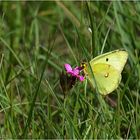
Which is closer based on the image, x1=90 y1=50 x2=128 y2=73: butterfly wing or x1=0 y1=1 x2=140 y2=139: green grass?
x1=0 y1=1 x2=140 y2=139: green grass

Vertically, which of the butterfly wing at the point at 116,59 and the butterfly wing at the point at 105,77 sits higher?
the butterfly wing at the point at 116,59

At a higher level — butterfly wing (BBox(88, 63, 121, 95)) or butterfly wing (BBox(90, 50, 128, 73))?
butterfly wing (BBox(90, 50, 128, 73))

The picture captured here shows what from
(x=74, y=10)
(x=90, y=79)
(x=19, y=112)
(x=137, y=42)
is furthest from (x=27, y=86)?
(x=74, y=10)

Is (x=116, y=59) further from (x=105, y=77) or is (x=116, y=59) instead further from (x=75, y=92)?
(x=75, y=92)

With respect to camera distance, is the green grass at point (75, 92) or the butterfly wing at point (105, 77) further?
the butterfly wing at point (105, 77)

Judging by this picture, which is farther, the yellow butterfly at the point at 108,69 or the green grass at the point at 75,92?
the yellow butterfly at the point at 108,69
